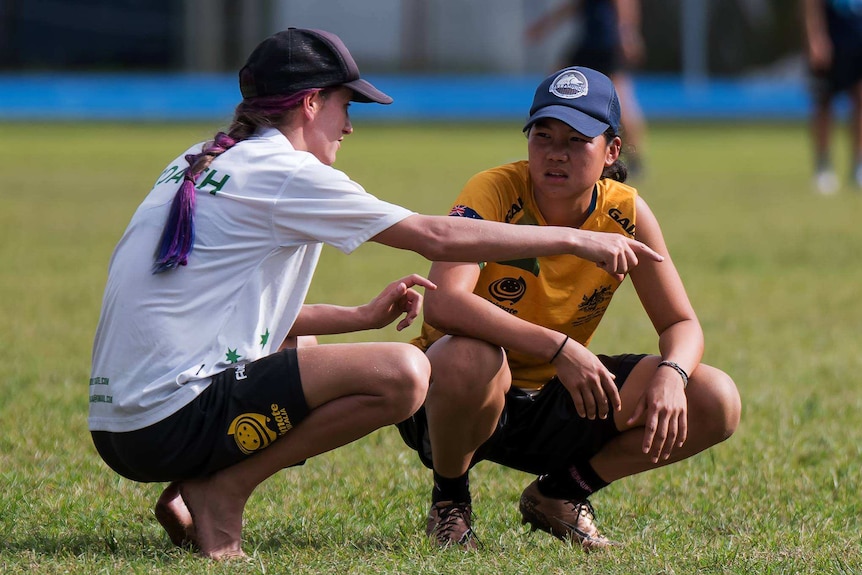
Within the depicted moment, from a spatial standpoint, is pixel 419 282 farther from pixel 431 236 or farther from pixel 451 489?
pixel 451 489

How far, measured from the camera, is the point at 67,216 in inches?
432

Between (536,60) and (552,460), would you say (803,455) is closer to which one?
(552,460)

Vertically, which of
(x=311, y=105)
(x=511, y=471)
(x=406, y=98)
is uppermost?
(x=311, y=105)

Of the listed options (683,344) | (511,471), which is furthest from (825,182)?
(683,344)

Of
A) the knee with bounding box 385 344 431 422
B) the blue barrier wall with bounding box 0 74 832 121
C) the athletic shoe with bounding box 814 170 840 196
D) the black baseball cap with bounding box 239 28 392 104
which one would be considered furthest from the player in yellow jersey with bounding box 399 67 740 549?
the blue barrier wall with bounding box 0 74 832 121

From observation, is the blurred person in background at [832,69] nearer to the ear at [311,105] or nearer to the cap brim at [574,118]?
the cap brim at [574,118]

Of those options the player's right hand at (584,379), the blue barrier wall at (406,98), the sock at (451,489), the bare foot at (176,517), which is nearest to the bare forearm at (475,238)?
the player's right hand at (584,379)

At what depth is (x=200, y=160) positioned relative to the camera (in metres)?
3.17

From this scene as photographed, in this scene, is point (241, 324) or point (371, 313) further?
point (371, 313)

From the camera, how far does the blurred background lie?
25688mm

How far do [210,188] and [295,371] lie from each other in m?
0.46

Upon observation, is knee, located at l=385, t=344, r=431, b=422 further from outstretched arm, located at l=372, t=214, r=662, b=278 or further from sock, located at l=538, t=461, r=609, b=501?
sock, located at l=538, t=461, r=609, b=501

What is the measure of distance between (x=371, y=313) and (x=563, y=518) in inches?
27.6

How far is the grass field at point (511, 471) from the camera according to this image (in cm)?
321
